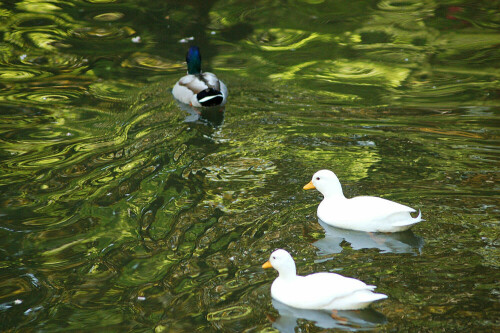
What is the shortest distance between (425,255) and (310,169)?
87.3 inches

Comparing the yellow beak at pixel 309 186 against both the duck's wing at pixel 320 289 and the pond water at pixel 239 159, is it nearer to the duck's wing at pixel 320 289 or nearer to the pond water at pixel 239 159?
the pond water at pixel 239 159

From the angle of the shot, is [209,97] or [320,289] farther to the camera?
[209,97]

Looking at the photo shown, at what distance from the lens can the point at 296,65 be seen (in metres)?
11.3

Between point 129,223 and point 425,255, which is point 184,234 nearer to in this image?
point 129,223

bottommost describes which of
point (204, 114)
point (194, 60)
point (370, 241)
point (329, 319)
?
point (204, 114)

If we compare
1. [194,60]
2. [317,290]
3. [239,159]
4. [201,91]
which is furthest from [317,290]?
[194,60]

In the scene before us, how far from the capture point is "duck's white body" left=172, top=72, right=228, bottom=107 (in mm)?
9891

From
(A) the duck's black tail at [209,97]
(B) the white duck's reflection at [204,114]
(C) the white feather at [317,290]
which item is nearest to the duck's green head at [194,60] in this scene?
(B) the white duck's reflection at [204,114]

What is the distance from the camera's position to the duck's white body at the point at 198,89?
32.4 ft

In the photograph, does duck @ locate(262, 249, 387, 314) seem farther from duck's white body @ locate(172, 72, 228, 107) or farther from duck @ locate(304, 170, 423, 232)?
duck's white body @ locate(172, 72, 228, 107)

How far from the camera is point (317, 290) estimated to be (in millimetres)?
4816

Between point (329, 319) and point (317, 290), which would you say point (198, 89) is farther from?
point (329, 319)

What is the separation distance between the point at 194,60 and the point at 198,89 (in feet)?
3.64

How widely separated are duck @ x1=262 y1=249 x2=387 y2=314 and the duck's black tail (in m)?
5.15
